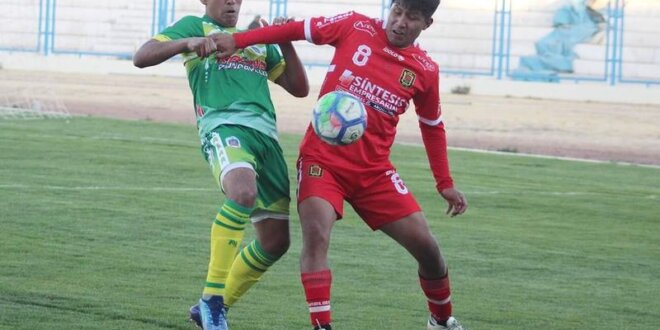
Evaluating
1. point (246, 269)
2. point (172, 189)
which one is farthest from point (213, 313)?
point (172, 189)

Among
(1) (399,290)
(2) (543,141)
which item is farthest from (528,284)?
(2) (543,141)

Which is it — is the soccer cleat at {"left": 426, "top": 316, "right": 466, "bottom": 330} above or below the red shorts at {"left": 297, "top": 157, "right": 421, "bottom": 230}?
below

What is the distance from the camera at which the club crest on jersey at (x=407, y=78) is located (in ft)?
24.4

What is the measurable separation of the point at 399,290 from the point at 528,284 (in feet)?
3.54

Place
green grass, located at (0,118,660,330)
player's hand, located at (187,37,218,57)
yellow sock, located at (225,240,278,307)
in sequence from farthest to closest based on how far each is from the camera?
green grass, located at (0,118,660,330) < yellow sock, located at (225,240,278,307) < player's hand, located at (187,37,218,57)

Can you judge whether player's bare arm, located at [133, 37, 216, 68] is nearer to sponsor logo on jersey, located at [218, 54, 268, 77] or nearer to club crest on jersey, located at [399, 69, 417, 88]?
sponsor logo on jersey, located at [218, 54, 268, 77]

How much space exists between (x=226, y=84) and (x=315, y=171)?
76cm

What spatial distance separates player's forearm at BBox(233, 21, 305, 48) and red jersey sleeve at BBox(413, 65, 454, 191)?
0.74m

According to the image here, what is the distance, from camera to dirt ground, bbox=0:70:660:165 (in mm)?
26172

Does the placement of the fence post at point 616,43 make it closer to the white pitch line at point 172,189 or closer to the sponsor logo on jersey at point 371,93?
the white pitch line at point 172,189

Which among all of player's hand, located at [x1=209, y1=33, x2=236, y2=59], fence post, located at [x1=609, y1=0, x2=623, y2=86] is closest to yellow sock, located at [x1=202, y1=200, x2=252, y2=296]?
player's hand, located at [x1=209, y1=33, x2=236, y2=59]

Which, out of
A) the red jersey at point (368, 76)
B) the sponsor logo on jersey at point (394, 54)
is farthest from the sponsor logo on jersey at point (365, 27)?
the sponsor logo on jersey at point (394, 54)

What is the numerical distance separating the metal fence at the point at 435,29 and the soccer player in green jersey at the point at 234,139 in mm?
37720

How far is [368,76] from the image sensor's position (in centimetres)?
739
